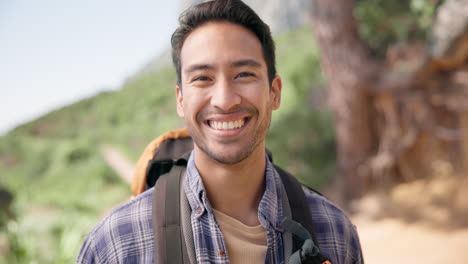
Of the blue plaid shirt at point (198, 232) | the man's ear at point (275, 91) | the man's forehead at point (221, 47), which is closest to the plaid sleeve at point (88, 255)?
the blue plaid shirt at point (198, 232)

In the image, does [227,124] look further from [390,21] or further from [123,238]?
[390,21]

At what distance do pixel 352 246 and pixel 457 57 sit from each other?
13.4ft

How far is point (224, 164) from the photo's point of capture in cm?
131

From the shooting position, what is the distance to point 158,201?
1.27 m

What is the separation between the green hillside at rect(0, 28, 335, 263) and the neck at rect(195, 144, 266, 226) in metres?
4.91

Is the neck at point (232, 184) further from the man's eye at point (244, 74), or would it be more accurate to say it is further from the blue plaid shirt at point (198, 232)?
the man's eye at point (244, 74)

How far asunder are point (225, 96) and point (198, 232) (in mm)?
386

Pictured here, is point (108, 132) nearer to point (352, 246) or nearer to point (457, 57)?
point (457, 57)

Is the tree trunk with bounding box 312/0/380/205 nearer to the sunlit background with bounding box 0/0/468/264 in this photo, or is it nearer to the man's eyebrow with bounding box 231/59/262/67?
the sunlit background with bounding box 0/0/468/264

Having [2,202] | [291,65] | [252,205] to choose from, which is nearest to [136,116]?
[291,65]

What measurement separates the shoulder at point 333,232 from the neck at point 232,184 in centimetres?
20

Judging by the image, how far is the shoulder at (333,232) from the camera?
4.43 ft

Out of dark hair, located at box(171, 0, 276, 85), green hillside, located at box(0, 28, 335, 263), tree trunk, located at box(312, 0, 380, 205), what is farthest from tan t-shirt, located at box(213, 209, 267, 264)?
green hillside, located at box(0, 28, 335, 263)

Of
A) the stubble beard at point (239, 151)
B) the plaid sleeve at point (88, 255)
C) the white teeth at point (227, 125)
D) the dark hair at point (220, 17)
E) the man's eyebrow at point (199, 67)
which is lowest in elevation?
the plaid sleeve at point (88, 255)
